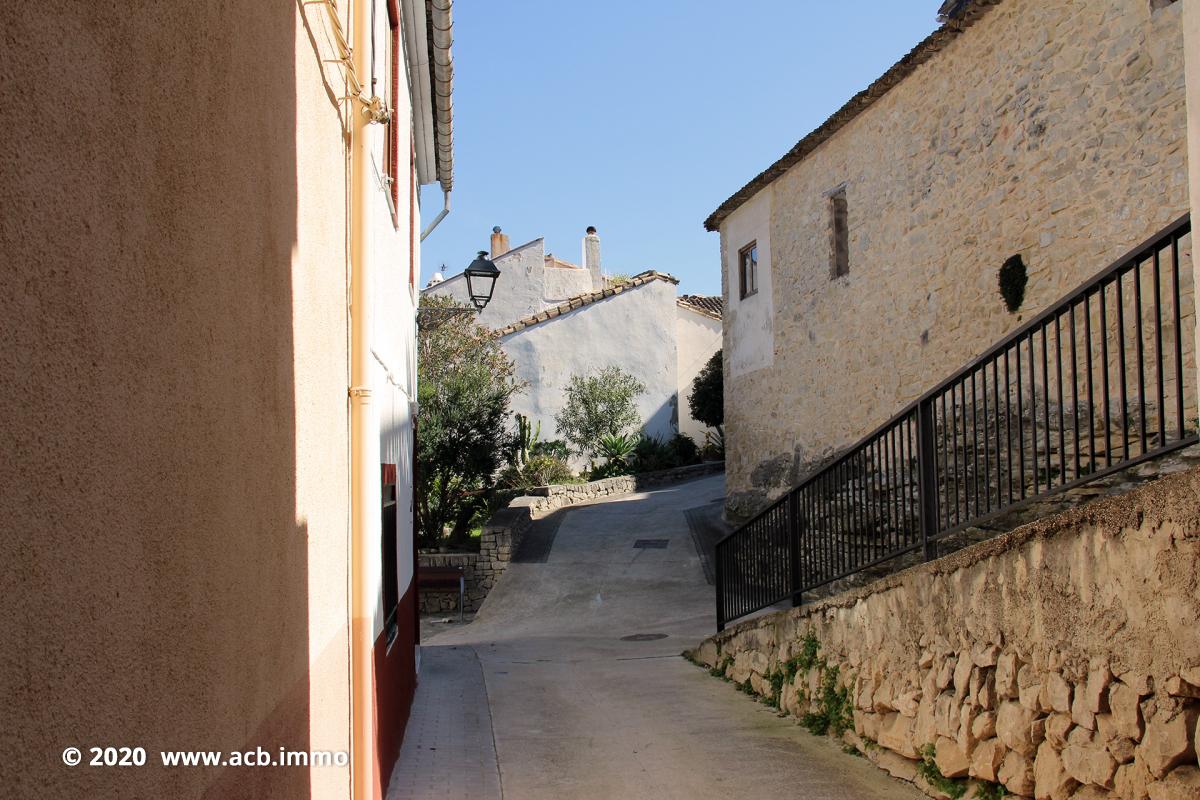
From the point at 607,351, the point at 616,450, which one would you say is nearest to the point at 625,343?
the point at 607,351

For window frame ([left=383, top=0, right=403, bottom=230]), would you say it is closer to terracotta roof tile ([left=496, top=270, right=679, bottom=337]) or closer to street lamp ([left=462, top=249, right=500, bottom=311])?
street lamp ([left=462, top=249, right=500, bottom=311])

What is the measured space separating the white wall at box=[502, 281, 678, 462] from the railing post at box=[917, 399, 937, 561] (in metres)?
25.1

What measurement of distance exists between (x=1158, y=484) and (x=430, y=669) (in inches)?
333

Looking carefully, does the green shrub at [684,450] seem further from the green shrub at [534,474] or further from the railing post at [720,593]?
the railing post at [720,593]

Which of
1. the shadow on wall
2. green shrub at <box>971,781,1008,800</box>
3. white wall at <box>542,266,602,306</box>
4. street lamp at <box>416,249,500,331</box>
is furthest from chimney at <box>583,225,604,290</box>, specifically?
the shadow on wall

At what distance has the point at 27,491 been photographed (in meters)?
1.26

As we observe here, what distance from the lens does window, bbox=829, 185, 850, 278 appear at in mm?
15203

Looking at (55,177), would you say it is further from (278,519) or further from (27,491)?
(278,519)

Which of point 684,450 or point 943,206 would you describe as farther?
point 684,450

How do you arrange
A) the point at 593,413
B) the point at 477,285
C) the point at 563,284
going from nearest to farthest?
the point at 477,285 → the point at 593,413 → the point at 563,284

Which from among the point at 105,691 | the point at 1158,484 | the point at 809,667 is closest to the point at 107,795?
the point at 105,691

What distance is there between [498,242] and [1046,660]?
119 feet

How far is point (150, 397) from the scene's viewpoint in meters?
1.74

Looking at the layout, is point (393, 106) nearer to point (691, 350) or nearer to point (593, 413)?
point (593, 413)
